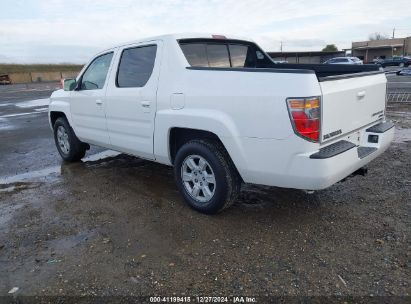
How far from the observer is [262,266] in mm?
3076

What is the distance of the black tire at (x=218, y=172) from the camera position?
3.74 metres

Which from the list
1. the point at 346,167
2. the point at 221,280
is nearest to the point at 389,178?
the point at 346,167

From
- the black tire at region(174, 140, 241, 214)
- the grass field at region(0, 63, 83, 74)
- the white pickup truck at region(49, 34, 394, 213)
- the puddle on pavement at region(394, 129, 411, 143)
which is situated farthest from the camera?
the grass field at region(0, 63, 83, 74)

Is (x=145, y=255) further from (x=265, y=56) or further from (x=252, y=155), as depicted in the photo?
(x=265, y=56)

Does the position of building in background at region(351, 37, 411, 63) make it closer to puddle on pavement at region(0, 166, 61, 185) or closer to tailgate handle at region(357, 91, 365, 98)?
puddle on pavement at region(0, 166, 61, 185)

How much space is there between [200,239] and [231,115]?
4.02 ft

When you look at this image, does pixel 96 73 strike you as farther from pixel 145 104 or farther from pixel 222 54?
pixel 222 54

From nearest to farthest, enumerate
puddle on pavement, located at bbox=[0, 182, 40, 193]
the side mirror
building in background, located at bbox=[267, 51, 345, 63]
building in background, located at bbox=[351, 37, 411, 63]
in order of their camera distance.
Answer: puddle on pavement, located at bbox=[0, 182, 40, 193], the side mirror, building in background, located at bbox=[267, 51, 345, 63], building in background, located at bbox=[351, 37, 411, 63]

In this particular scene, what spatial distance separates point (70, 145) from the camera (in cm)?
641

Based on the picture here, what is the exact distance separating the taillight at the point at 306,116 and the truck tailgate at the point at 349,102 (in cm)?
7

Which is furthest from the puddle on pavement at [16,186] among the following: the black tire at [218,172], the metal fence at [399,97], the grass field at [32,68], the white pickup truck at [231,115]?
the grass field at [32,68]

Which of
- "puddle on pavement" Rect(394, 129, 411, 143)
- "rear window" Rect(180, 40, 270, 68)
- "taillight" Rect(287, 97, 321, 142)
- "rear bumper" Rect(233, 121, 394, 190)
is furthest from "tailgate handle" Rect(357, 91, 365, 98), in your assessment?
"puddle on pavement" Rect(394, 129, 411, 143)

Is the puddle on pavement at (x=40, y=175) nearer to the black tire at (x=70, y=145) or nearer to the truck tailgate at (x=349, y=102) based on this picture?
the black tire at (x=70, y=145)

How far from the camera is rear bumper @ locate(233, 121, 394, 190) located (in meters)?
3.19
